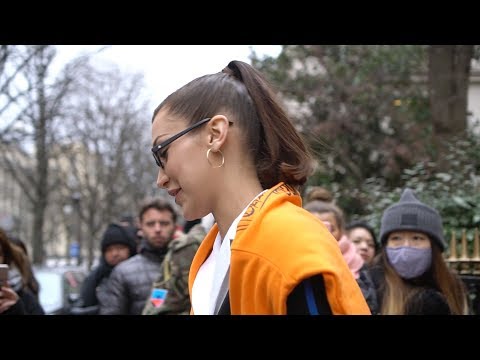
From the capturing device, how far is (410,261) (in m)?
4.68

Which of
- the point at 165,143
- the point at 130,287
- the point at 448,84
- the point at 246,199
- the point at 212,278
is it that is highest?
the point at 448,84

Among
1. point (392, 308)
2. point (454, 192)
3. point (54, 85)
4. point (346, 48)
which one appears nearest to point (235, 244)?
point (392, 308)

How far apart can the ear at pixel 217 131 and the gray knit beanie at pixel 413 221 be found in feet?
10.4

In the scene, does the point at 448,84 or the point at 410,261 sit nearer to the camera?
the point at 410,261

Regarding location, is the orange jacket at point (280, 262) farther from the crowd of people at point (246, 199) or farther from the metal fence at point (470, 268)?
the metal fence at point (470, 268)

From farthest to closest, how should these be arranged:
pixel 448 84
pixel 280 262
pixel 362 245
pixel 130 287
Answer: pixel 448 84 → pixel 362 245 → pixel 130 287 → pixel 280 262

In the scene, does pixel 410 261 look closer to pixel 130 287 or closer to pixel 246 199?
pixel 130 287

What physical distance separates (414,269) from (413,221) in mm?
358

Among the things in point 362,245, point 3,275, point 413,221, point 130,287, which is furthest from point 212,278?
point 362,245

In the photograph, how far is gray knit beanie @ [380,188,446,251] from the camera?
15.8 ft

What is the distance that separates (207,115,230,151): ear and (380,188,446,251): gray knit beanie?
3176mm
